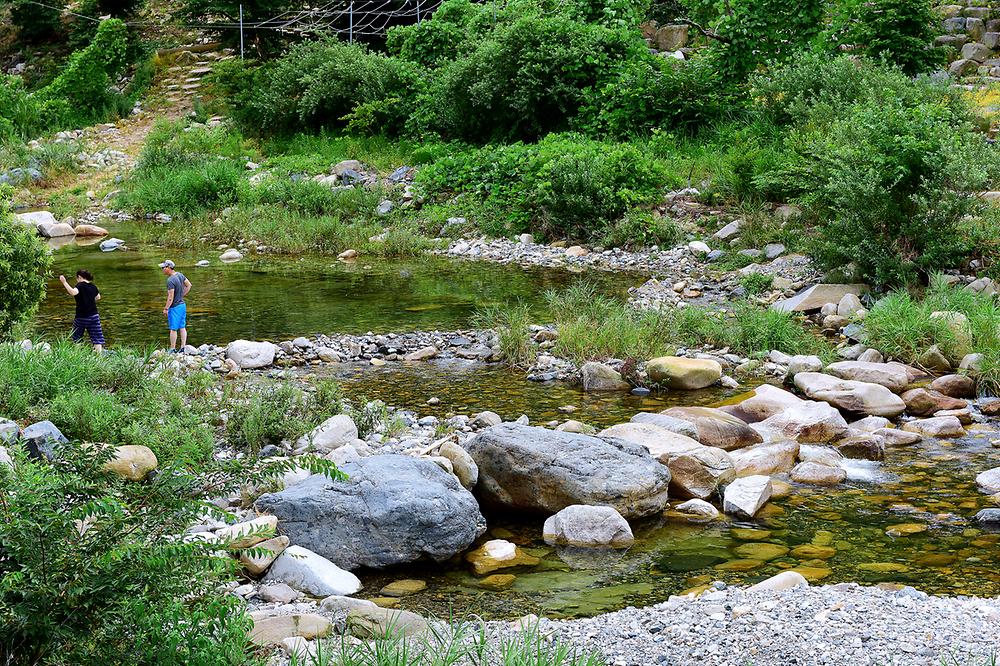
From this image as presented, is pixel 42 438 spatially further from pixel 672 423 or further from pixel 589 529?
pixel 672 423

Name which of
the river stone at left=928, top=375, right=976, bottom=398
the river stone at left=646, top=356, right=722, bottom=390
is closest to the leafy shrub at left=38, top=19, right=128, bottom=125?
the river stone at left=646, top=356, right=722, bottom=390

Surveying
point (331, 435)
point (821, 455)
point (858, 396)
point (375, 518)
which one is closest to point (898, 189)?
point (858, 396)

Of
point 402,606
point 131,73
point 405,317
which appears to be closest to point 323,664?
point 402,606

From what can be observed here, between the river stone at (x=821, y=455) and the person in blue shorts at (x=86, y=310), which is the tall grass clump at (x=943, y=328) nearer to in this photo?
the river stone at (x=821, y=455)

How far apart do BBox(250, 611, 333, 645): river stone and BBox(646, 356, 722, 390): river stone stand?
5.76 meters

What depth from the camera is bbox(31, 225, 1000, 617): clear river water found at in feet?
18.3

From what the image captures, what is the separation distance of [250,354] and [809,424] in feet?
18.5

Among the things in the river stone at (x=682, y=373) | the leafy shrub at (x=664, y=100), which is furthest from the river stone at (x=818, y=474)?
the leafy shrub at (x=664, y=100)

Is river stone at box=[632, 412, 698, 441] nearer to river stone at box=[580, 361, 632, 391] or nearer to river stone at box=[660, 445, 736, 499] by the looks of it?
river stone at box=[660, 445, 736, 499]

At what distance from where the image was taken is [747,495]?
667cm

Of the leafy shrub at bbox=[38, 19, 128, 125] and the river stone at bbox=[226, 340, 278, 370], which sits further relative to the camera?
the leafy shrub at bbox=[38, 19, 128, 125]

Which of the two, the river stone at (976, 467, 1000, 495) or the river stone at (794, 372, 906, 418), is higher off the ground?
the river stone at (976, 467, 1000, 495)

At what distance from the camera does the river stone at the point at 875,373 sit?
9.39 metres

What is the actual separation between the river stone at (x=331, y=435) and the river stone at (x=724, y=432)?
2626 mm
